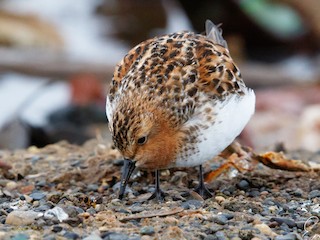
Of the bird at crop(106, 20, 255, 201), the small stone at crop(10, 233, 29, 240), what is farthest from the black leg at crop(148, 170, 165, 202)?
the small stone at crop(10, 233, 29, 240)

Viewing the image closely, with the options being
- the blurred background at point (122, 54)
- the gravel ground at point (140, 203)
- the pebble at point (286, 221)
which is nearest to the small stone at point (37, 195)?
the gravel ground at point (140, 203)

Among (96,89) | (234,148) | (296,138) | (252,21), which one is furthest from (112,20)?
(234,148)

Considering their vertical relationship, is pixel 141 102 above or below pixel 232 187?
above

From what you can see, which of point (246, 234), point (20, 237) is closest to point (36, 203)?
point (20, 237)

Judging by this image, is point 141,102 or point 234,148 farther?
point 234,148

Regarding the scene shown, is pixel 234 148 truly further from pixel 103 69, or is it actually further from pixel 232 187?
pixel 103 69

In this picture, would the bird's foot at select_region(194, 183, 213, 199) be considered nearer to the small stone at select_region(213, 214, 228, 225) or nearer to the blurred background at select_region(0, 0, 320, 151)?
the small stone at select_region(213, 214, 228, 225)

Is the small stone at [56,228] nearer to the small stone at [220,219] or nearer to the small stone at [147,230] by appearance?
the small stone at [147,230]
